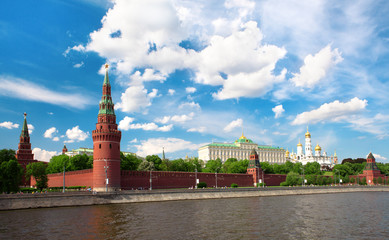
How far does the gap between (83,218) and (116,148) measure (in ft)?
103

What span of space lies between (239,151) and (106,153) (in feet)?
390

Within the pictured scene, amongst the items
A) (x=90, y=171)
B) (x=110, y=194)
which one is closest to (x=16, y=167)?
(x=90, y=171)

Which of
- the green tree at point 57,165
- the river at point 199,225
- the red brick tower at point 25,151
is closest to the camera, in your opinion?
the river at point 199,225

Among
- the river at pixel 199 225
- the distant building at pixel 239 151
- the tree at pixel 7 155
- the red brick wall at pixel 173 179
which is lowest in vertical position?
the river at pixel 199 225

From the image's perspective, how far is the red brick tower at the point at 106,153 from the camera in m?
64.9

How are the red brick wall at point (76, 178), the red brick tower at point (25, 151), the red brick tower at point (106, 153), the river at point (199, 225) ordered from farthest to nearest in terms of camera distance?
the red brick tower at point (25, 151) → the red brick wall at point (76, 178) → the red brick tower at point (106, 153) → the river at point (199, 225)

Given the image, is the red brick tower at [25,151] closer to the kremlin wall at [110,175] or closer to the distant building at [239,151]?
the kremlin wall at [110,175]

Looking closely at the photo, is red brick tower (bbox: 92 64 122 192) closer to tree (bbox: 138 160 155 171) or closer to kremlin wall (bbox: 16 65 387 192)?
kremlin wall (bbox: 16 65 387 192)

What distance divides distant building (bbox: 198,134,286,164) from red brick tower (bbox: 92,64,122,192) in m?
105

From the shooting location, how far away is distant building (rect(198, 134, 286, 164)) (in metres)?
172

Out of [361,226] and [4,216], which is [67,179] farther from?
[361,226]

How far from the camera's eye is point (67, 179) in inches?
3238

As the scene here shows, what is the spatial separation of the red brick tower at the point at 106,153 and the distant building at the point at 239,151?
104721 millimetres

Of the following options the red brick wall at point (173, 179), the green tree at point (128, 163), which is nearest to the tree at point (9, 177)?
the red brick wall at point (173, 179)
